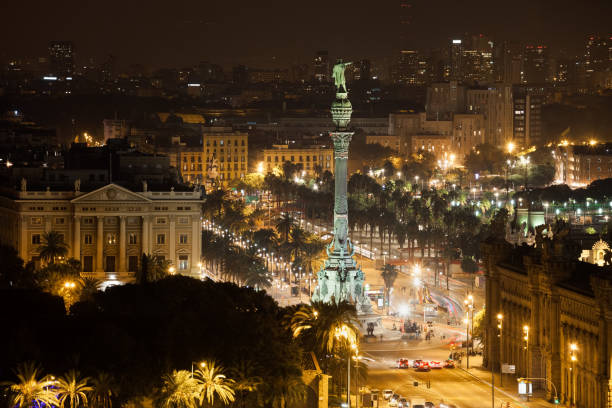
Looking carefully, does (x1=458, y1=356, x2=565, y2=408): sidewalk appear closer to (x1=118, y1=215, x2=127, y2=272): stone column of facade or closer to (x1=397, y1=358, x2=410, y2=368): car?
(x1=397, y1=358, x2=410, y2=368): car

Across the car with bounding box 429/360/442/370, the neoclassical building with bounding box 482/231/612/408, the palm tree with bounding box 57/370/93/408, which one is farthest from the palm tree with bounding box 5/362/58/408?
the car with bounding box 429/360/442/370

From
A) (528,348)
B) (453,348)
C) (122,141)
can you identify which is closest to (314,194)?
(122,141)

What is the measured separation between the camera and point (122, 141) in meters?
162

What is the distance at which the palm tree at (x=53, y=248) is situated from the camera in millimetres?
105562

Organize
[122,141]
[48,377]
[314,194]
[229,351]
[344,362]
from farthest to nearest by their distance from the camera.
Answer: [314,194] < [122,141] < [344,362] < [229,351] < [48,377]

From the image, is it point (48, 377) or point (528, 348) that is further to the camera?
point (528, 348)

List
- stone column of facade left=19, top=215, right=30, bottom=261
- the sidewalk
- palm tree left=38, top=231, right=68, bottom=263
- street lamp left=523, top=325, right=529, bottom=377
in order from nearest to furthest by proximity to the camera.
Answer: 1. the sidewalk
2. street lamp left=523, top=325, right=529, bottom=377
3. palm tree left=38, top=231, right=68, bottom=263
4. stone column of facade left=19, top=215, right=30, bottom=261

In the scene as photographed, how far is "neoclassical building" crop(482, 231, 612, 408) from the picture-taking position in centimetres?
6931

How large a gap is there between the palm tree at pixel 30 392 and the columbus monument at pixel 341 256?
140 feet

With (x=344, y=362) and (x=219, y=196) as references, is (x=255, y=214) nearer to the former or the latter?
(x=219, y=196)

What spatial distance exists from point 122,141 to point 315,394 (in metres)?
94.8

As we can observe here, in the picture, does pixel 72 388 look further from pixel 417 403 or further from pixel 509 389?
pixel 509 389

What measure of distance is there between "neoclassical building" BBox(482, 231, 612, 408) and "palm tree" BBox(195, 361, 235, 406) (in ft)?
59.0

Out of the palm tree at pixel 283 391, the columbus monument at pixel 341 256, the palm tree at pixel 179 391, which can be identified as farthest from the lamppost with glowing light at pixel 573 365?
the columbus monument at pixel 341 256
